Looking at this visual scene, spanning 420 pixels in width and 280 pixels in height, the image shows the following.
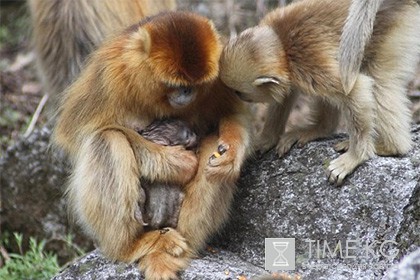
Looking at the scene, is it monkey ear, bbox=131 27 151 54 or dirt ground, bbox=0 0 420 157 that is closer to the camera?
monkey ear, bbox=131 27 151 54

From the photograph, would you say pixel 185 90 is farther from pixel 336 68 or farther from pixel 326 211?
pixel 326 211

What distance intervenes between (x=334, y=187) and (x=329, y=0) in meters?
1.24

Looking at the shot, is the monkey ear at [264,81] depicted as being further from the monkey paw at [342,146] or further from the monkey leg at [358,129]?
the monkey paw at [342,146]

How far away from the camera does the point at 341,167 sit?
555 cm

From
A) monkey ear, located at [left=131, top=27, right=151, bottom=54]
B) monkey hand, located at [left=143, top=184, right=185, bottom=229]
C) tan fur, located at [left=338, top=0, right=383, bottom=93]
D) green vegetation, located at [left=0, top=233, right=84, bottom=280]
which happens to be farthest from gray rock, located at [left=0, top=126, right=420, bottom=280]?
green vegetation, located at [left=0, top=233, right=84, bottom=280]

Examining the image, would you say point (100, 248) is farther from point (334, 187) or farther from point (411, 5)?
point (411, 5)

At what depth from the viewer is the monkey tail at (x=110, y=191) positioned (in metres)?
5.39

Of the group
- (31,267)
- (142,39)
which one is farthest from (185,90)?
(31,267)

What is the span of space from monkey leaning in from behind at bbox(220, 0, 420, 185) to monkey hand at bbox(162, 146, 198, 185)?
1.76 ft

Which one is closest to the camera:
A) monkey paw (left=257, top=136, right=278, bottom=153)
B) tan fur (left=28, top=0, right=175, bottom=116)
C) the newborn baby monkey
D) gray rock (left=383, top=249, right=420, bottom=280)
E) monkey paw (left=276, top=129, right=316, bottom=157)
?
gray rock (left=383, top=249, right=420, bottom=280)

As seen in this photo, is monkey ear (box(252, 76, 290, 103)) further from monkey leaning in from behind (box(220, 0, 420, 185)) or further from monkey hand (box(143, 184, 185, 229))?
monkey hand (box(143, 184, 185, 229))

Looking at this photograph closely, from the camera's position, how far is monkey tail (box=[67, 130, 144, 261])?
539cm

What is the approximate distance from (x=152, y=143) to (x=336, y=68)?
1.23 meters

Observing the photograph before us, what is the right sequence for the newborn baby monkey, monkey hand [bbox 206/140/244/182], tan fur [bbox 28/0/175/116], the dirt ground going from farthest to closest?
1. the dirt ground
2. tan fur [bbox 28/0/175/116]
3. the newborn baby monkey
4. monkey hand [bbox 206/140/244/182]
